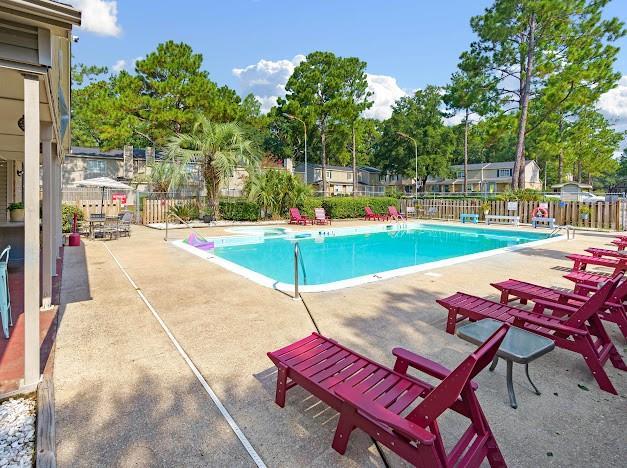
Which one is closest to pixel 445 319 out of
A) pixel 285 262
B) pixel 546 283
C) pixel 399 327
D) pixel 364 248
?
pixel 399 327

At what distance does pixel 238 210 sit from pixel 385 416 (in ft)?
58.3

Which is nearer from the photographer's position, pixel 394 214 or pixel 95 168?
pixel 394 214

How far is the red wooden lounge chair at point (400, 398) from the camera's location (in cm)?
175

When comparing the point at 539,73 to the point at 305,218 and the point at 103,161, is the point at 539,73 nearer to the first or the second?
the point at 305,218

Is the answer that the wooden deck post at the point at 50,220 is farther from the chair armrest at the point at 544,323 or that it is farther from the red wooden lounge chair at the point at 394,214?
the red wooden lounge chair at the point at 394,214

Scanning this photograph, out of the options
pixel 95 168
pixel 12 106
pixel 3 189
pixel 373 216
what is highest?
pixel 95 168

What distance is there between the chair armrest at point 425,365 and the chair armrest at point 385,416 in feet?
1.76

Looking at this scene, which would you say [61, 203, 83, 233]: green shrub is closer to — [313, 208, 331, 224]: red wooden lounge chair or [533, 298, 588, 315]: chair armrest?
[313, 208, 331, 224]: red wooden lounge chair

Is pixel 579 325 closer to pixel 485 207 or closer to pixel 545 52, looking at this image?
pixel 485 207

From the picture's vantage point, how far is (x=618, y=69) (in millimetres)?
20047

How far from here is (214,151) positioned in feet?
56.5

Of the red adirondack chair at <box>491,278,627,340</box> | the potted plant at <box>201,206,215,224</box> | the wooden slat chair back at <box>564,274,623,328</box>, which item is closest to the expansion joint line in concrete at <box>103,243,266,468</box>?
the wooden slat chair back at <box>564,274,623,328</box>

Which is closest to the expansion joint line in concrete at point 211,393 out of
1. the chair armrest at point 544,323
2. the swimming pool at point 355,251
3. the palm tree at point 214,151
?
the swimming pool at point 355,251

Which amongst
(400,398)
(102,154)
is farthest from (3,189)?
(102,154)
